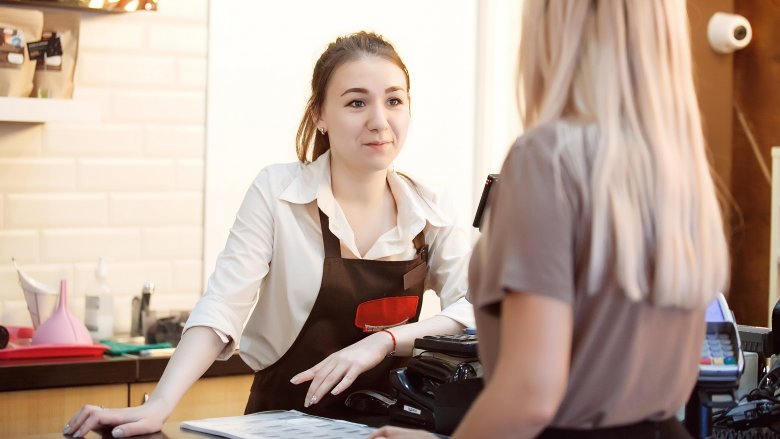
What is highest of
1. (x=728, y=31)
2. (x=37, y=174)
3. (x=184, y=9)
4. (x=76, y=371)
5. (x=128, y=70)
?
(x=728, y=31)

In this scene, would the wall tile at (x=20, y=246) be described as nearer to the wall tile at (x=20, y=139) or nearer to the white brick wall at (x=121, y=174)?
the white brick wall at (x=121, y=174)

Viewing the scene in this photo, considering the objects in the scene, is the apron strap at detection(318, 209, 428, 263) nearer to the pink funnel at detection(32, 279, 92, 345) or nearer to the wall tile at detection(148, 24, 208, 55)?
the pink funnel at detection(32, 279, 92, 345)

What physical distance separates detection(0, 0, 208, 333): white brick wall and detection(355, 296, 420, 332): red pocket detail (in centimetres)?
134

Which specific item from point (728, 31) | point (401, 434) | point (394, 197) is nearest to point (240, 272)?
point (394, 197)

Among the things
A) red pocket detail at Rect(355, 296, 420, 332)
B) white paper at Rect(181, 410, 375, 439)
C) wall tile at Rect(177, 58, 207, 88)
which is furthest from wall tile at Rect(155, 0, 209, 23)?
white paper at Rect(181, 410, 375, 439)

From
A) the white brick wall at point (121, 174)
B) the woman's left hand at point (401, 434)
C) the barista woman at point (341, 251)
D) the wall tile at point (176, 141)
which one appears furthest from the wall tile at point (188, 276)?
the woman's left hand at point (401, 434)

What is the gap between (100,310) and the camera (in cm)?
343

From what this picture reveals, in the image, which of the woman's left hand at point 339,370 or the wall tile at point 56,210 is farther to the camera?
the wall tile at point 56,210

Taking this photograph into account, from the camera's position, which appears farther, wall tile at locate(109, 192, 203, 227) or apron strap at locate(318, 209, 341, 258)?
wall tile at locate(109, 192, 203, 227)

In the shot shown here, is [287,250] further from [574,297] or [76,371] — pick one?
[574,297]

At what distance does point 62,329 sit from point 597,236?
234 centimetres

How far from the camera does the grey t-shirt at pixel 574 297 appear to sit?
1168mm

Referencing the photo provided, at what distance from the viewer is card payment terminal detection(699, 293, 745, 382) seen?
1607 millimetres

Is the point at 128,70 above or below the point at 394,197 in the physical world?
above
